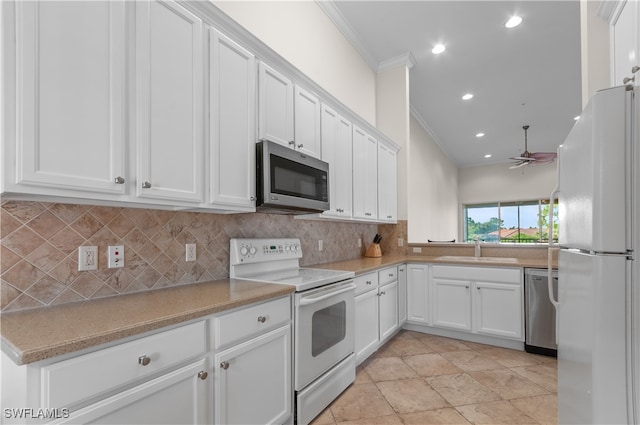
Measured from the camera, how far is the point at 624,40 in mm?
1796

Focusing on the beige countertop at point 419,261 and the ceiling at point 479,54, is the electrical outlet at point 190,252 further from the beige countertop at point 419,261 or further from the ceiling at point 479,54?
the ceiling at point 479,54

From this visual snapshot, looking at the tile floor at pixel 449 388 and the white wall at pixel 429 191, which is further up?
the white wall at pixel 429 191

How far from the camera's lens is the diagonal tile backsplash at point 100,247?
1.22 meters

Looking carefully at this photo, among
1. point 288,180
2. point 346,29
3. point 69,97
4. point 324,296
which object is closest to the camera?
point 69,97

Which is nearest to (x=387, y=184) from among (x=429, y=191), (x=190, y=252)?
(x=190, y=252)

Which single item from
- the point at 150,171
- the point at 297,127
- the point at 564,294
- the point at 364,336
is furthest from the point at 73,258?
the point at 564,294

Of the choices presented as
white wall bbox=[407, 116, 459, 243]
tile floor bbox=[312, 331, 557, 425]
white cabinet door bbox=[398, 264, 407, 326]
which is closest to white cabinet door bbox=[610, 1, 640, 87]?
tile floor bbox=[312, 331, 557, 425]

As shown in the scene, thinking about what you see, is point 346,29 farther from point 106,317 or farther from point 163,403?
point 163,403

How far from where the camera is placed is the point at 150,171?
138 centimetres

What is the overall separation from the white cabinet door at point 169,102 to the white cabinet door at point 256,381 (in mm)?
834

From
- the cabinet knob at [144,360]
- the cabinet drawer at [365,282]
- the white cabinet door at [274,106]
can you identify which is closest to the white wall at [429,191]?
the cabinet drawer at [365,282]

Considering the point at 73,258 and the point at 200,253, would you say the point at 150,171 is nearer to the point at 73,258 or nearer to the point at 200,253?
the point at 73,258

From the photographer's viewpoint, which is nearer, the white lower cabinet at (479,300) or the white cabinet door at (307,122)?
the white cabinet door at (307,122)

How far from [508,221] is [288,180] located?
9.53 m
